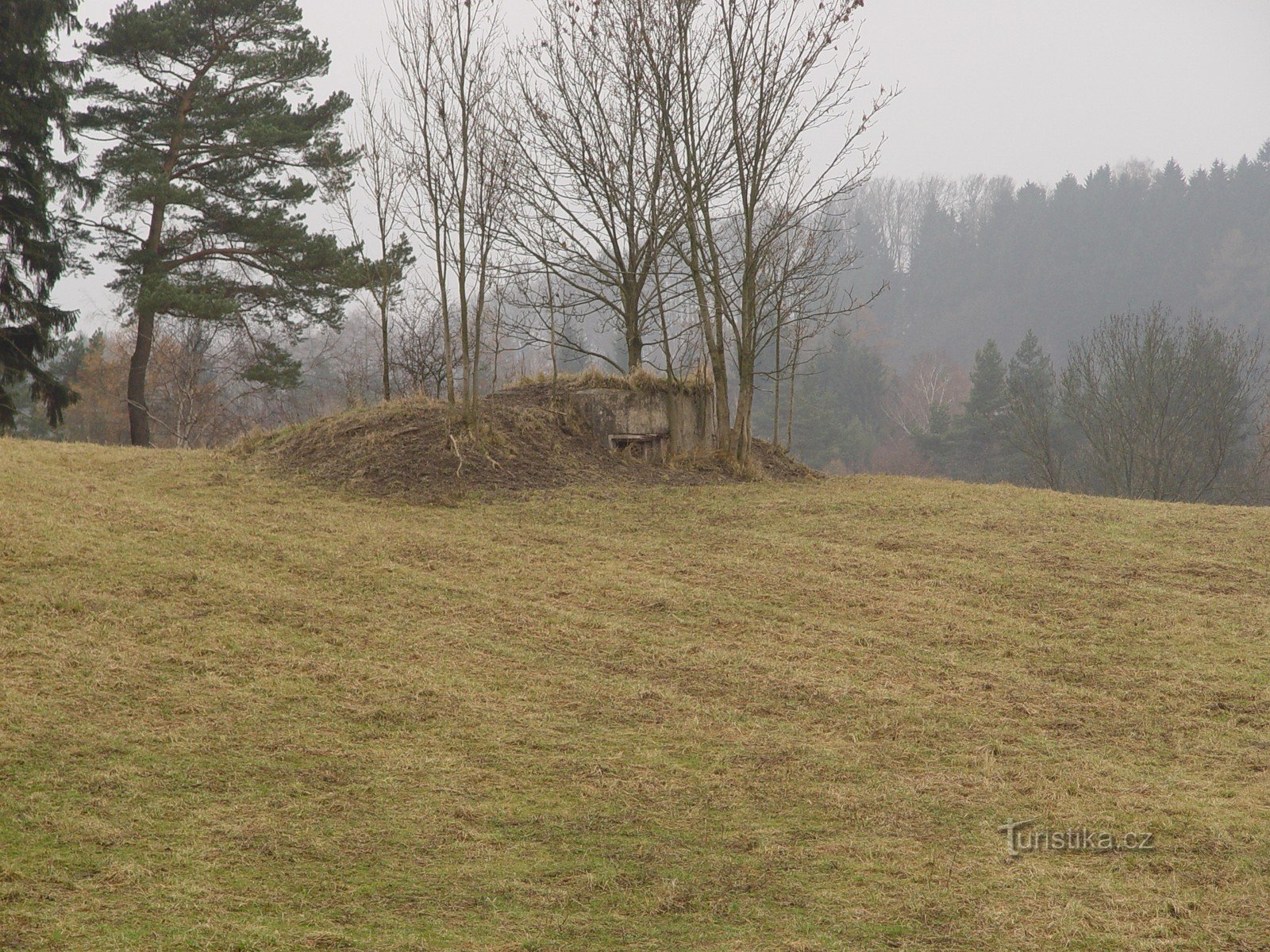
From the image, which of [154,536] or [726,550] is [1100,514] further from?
[154,536]

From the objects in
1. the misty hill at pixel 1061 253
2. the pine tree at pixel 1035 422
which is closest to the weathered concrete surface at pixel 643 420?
the pine tree at pixel 1035 422

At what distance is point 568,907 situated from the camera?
302 cm

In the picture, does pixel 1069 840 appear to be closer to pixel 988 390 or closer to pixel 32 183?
pixel 32 183

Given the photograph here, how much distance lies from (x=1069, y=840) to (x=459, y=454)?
6.92 m

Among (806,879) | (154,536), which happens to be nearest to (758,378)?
(154,536)

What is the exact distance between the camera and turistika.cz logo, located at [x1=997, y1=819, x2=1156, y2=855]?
3.50 m

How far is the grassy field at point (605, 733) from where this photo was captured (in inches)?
118

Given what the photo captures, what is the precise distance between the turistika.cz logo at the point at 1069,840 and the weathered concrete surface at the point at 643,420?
748 centimetres

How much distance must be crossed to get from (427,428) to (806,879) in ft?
24.4

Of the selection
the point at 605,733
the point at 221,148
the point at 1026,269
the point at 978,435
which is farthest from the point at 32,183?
the point at 1026,269

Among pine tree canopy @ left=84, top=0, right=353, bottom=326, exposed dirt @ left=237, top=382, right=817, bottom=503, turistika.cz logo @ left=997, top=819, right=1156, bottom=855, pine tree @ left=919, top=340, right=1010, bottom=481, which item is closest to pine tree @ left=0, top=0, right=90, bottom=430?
pine tree canopy @ left=84, top=0, right=353, bottom=326

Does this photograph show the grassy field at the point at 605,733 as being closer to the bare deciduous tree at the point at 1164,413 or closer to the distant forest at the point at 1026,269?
the bare deciduous tree at the point at 1164,413

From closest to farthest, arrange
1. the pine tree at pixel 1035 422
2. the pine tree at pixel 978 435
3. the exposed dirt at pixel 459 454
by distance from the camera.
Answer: the exposed dirt at pixel 459 454, the pine tree at pixel 1035 422, the pine tree at pixel 978 435

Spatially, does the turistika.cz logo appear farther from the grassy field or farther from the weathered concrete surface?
the weathered concrete surface
